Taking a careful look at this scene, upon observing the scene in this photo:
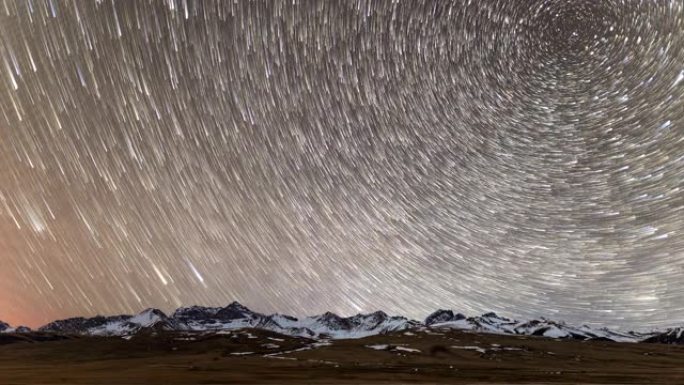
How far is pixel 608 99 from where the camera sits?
2633mm

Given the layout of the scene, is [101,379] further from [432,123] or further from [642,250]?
[642,250]

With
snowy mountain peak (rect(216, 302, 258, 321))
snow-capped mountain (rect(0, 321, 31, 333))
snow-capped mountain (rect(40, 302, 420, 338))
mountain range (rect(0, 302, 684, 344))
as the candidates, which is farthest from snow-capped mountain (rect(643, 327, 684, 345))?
A: snow-capped mountain (rect(0, 321, 31, 333))

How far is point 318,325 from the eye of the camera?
84.1 inches

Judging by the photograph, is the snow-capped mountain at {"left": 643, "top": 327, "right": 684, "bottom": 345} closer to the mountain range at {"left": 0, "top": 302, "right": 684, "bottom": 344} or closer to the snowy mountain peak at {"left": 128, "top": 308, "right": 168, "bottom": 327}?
the mountain range at {"left": 0, "top": 302, "right": 684, "bottom": 344}

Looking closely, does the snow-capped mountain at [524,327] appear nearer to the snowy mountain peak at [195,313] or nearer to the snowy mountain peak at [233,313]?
the snowy mountain peak at [233,313]

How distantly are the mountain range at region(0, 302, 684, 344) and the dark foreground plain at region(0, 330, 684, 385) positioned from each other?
1.6 inches

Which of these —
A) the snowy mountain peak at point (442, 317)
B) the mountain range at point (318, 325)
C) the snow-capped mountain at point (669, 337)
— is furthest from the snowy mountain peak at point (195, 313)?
the snow-capped mountain at point (669, 337)

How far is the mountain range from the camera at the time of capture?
2.07 metres

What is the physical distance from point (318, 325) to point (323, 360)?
0.77ft

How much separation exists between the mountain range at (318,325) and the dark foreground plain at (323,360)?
0.13ft

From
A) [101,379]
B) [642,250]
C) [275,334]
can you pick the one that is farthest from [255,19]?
[642,250]

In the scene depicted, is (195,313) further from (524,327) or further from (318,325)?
(524,327)

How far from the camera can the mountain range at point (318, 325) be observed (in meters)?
2.07

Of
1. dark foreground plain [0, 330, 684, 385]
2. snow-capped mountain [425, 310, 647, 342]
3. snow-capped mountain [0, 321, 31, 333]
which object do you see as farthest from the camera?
snow-capped mountain [425, 310, 647, 342]
